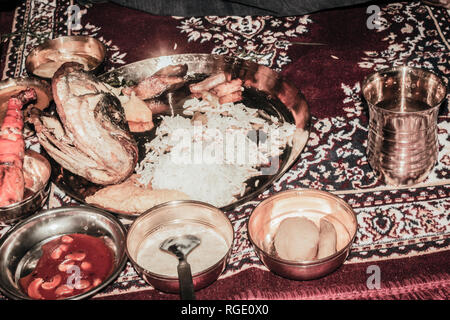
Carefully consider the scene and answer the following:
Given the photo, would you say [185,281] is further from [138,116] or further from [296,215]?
[138,116]

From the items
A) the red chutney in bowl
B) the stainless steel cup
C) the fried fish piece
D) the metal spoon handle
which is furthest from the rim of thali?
the metal spoon handle

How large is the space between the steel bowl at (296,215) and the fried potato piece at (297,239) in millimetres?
37

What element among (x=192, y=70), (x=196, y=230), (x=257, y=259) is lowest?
(x=257, y=259)

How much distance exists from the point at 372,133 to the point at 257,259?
56cm

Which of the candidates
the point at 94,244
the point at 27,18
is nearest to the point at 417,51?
the point at 94,244

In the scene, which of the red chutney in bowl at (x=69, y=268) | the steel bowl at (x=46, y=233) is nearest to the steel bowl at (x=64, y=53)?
the steel bowl at (x=46, y=233)

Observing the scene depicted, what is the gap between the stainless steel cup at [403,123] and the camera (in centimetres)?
140

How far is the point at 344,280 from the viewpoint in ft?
4.35

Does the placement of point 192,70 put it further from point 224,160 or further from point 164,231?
point 164,231

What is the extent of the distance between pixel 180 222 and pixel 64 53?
1.36 m

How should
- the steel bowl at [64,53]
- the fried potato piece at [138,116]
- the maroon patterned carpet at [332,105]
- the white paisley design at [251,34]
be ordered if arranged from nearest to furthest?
the maroon patterned carpet at [332,105], the fried potato piece at [138,116], the steel bowl at [64,53], the white paisley design at [251,34]

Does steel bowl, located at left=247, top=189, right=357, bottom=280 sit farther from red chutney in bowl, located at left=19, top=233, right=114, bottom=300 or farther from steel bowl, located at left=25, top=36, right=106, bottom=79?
steel bowl, located at left=25, top=36, right=106, bottom=79

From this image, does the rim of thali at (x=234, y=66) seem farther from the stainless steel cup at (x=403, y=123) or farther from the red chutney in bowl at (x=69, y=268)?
the stainless steel cup at (x=403, y=123)

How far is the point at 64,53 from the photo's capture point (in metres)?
2.34
